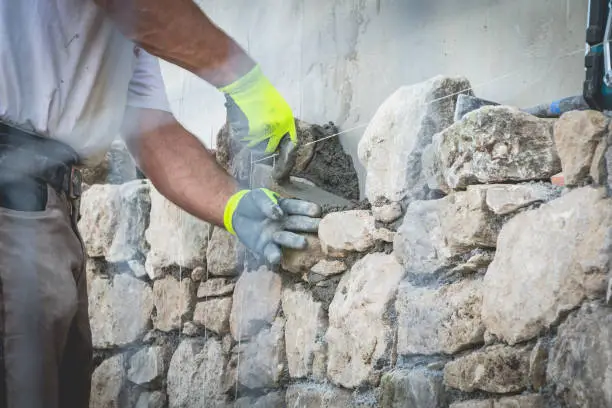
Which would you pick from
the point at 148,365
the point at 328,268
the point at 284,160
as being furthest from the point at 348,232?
the point at 148,365

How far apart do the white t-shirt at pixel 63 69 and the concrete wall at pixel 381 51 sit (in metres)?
0.18

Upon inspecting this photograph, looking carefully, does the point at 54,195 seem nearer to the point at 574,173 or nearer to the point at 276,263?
the point at 276,263

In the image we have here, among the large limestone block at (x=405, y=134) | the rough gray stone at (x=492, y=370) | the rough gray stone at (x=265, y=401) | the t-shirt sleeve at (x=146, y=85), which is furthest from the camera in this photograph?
the rough gray stone at (x=265, y=401)

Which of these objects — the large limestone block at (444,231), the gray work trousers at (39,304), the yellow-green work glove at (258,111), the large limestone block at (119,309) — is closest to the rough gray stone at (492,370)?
the large limestone block at (444,231)

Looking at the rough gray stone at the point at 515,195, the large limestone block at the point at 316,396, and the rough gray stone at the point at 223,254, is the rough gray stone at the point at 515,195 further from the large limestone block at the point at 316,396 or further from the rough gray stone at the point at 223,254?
the rough gray stone at the point at 223,254

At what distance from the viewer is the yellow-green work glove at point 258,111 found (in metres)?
1.33

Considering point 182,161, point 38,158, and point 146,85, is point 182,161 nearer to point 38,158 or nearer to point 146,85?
point 146,85

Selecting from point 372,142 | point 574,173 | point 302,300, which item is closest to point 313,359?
point 302,300

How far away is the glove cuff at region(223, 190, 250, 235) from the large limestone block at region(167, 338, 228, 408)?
11.9 inches

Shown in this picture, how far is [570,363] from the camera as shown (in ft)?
3.34

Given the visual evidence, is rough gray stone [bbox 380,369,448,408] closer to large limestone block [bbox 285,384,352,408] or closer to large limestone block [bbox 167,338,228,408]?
large limestone block [bbox 285,384,352,408]

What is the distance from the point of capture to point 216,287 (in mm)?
1768

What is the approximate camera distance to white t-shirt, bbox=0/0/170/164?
116cm

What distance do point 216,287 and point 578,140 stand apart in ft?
2.93
